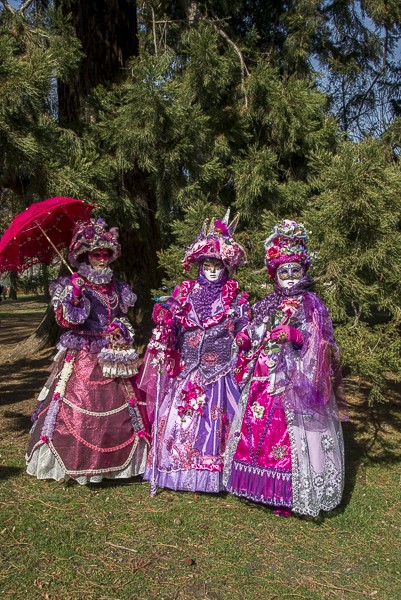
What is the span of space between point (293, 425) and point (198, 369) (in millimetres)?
917

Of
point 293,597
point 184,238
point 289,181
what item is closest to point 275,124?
point 289,181

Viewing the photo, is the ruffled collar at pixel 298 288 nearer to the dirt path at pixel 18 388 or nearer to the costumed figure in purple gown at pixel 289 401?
the costumed figure in purple gown at pixel 289 401

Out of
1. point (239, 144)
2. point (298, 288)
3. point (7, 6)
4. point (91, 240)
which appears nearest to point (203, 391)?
point (298, 288)

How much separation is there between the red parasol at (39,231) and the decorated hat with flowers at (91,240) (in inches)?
5.6

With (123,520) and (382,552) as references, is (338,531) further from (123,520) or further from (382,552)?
(123,520)

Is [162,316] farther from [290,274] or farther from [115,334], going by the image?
[290,274]

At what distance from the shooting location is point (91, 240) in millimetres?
4578

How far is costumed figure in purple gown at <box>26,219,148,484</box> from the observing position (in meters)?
4.38

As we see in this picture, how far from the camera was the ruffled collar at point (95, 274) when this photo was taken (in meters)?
4.61

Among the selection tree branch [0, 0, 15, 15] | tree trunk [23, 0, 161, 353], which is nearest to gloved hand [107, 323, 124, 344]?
tree trunk [23, 0, 161, 353]

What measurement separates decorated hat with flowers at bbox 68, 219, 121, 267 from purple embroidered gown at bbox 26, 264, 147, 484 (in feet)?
0.48

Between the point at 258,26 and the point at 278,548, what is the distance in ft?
23.8

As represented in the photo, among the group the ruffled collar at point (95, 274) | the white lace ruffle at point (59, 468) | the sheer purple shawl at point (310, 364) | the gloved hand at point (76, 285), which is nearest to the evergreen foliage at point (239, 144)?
the sheer purple shawl at point (310, 364)

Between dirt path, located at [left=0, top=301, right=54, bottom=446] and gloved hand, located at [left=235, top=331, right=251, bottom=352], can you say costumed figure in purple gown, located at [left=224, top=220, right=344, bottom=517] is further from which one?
dirt path, located at [left=0, top=301, right=54, bottom=446]
